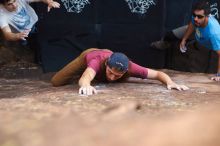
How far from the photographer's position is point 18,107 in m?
3.38

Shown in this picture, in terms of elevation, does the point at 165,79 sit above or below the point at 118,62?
below

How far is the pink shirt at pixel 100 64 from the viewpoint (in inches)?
177

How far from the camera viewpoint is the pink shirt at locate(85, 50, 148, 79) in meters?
4.48

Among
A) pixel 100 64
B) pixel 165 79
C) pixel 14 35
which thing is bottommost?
pixel 165 79

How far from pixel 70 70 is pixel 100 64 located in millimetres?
566

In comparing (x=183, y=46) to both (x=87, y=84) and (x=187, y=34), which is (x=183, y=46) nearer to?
(x=187, y=34)

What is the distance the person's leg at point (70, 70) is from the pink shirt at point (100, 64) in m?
0.14

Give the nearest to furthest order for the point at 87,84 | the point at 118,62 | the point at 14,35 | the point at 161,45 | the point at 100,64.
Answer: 1. the point at 87,84
2. the point at 118,62
3. the point at 100,64
4. the point at 14,35
5. the point at 161,45

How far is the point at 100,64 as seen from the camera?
4.50 m

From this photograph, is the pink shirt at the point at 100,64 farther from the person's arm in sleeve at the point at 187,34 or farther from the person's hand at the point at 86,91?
the person's arm in sleeve at the point at 187,34

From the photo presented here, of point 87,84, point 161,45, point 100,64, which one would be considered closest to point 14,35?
point 100,64

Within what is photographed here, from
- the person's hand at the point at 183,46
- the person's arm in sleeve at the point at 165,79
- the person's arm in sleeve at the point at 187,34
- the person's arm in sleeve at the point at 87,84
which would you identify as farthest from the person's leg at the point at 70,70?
the person's hand at the point at 183,46

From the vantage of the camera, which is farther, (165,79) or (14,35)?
(14,35)

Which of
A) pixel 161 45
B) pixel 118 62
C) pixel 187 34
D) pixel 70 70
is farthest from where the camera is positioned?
pixel 161 45
